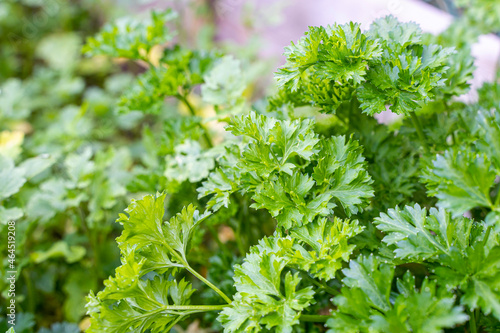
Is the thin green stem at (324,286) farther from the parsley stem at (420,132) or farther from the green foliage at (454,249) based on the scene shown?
the parsley stem at (420,132)

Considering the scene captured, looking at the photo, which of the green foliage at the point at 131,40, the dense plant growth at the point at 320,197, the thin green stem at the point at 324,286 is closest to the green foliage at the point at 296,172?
the dense plant growth at the point at 320,197

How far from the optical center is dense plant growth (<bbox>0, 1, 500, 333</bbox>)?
622 millimetres

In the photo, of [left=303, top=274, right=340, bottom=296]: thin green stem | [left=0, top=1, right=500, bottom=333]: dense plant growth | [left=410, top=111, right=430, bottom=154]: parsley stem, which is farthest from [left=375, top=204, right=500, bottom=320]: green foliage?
[left=410, top=111, right=430, bottom=154]: parsley stem

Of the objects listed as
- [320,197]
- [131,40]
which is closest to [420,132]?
[320,197]

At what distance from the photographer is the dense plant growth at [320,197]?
0.62 m

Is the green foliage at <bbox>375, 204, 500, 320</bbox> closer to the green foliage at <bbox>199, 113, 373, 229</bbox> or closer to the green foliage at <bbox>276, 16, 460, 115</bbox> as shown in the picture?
the green foliage at <bbox>199, 113, 373, 229</bbox>

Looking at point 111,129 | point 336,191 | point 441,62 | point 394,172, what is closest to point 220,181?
point 336,191

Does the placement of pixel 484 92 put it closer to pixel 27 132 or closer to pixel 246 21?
pixel 246 21

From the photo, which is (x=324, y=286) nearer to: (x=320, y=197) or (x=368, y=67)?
(x=320, y=197)

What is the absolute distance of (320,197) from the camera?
729mm

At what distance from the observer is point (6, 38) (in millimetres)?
2352

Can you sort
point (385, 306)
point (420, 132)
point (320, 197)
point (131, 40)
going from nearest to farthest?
1. point (385, 306)
2. point (320, 197)
3. point (420, 132)
4. point (131, 40)

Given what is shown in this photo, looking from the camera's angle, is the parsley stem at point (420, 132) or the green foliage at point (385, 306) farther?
the parsley stem at point (420, 132)

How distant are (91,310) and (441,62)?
0.73 m
